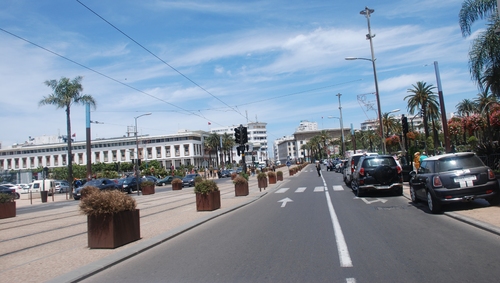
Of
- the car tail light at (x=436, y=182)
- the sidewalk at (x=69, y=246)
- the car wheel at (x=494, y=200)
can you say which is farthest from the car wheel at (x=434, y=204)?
the car wheel at (x=494, y=200)

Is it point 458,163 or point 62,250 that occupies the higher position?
point 458,163

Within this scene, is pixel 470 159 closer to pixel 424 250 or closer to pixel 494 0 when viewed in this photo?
pixel 424 250

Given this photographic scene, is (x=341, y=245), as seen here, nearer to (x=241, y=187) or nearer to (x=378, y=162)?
(x=378, y=162)

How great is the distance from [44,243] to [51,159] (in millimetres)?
102041

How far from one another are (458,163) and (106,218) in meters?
9.60

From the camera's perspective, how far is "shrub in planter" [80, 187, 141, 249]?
9102 mm

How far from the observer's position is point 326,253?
303 inches

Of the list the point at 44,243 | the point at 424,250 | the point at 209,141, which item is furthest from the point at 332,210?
the point at 209,141

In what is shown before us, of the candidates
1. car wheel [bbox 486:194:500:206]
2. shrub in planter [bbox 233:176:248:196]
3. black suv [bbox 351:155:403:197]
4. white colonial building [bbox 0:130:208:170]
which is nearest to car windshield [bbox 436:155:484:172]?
car wheel [bbox 486:194:500:206]

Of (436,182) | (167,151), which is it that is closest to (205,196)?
(436,182)

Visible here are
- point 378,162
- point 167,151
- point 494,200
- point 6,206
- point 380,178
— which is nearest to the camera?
point 494,200

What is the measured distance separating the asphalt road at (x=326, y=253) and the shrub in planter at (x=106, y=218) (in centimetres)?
94

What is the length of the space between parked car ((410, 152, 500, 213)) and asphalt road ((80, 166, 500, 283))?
2.09ft

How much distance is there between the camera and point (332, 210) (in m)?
14.4
